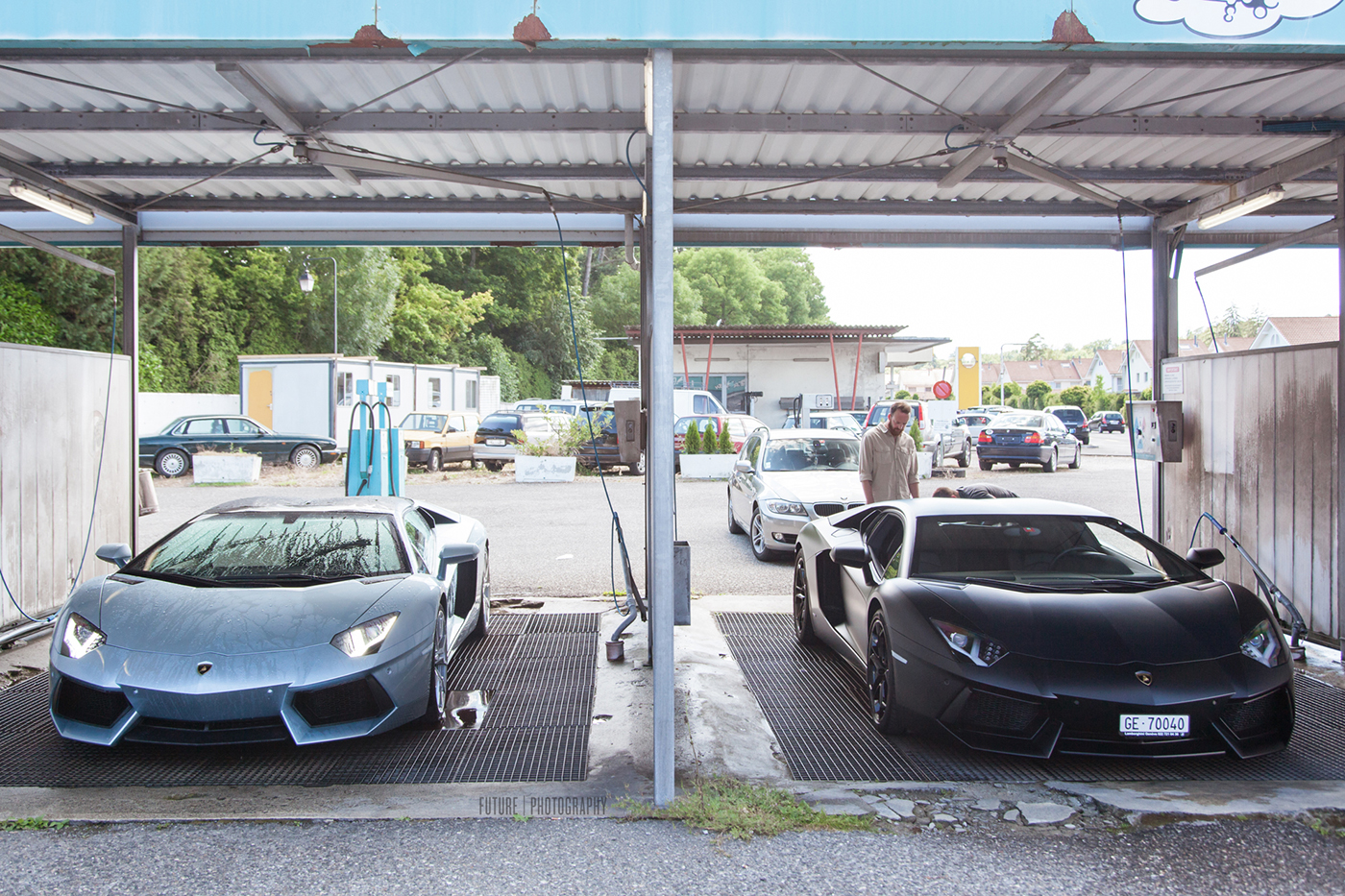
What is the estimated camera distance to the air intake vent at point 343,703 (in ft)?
13.8

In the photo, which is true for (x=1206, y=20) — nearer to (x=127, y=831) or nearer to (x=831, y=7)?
(x=831, y=7)

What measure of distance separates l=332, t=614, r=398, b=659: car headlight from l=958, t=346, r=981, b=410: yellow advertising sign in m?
41.0

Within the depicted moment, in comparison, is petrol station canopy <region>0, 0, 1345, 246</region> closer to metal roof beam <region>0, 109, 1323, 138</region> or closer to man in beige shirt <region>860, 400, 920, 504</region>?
metal roof beam <region>0, 109, 1323, 138</region>

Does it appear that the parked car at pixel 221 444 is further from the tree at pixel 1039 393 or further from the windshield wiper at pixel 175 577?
the tree at pixel 1039 393

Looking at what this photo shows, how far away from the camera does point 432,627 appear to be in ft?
15.8

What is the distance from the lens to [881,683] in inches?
189

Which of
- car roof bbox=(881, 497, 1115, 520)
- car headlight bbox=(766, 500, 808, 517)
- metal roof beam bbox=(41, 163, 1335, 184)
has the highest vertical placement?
metal roof beam bbox=(41, 163, 1335, 184)

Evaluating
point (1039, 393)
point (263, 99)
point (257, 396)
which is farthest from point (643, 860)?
point (1039, 393)

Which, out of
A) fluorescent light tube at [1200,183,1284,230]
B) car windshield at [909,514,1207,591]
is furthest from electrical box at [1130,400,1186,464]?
car windshield at [909,514,1207,591]

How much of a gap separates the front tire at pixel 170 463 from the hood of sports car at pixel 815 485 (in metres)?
17.0

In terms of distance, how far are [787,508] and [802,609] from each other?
334cm

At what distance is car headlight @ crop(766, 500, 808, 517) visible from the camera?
985 cm

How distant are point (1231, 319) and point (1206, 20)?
99706 mm

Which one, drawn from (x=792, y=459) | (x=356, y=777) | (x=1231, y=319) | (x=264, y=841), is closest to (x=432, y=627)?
(x=356, y=777)
